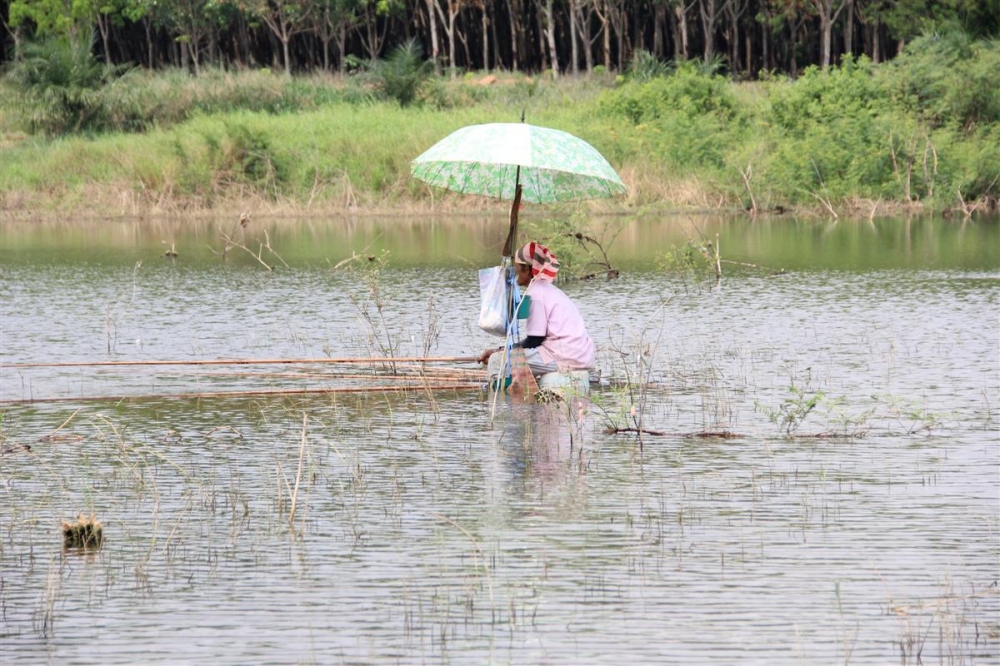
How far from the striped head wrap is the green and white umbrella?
13 centimetres

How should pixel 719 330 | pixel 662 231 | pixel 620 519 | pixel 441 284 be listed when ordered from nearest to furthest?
pixel 620 519 < pixel 719 330 < pixel 441 284 < pixel 662 231

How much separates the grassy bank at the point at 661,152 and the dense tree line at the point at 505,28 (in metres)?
9.95

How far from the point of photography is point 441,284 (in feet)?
62.1

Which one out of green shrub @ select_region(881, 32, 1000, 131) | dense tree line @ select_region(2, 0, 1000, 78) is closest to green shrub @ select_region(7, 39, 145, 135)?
dense tree line @ select_region(2, 0, 1000, 78)

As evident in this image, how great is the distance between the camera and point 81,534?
7184mm

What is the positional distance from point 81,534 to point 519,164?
13.0 ft

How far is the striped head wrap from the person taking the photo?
1022 cm

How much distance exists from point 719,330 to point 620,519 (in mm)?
7075

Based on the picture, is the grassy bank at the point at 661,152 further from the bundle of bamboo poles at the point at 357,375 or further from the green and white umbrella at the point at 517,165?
the green and white umbrella at the point at 517,165

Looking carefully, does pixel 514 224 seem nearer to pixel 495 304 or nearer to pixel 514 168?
pixel 495 304

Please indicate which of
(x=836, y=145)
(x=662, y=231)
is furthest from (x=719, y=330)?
(x=836, y=145)

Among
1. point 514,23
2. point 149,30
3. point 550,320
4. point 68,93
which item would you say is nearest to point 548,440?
point 550,320

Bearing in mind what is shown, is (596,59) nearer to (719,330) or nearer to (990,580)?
(719,330)

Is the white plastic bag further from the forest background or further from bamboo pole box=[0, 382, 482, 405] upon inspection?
the forest background
